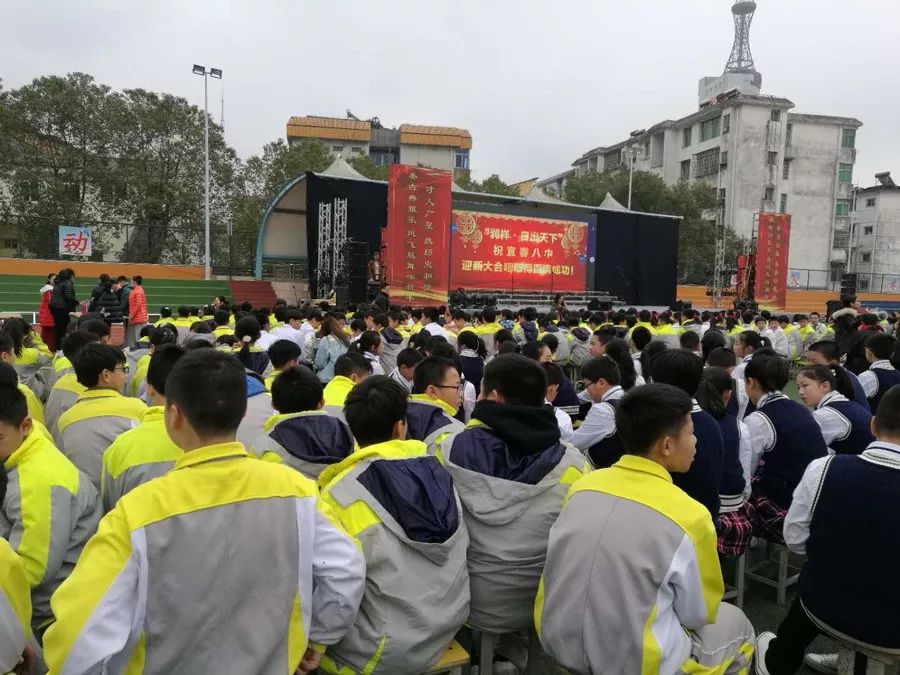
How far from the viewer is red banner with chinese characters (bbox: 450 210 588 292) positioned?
17.3 m

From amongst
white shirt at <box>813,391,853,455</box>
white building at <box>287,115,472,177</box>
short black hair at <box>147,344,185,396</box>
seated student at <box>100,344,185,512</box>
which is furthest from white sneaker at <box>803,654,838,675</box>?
white building at <box>287,115,472,177</box>

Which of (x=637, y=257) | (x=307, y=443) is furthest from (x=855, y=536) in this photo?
(x=637, y=257)

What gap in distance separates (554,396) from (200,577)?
259cm

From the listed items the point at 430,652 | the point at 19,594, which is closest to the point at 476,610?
the point at 430,652

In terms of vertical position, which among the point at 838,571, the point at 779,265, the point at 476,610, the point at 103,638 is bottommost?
the point at 476,610

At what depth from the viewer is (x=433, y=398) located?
2.80 metres

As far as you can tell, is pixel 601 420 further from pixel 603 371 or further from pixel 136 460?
pixel 136 460

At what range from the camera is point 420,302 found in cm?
1472

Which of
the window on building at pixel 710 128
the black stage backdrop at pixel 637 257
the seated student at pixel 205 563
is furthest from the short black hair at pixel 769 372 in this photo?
the window on building at pixel 710 128

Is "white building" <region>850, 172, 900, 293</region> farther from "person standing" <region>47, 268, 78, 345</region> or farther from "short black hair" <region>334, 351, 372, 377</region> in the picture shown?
"short black hair" <region>334, 351, 372, 377</region>

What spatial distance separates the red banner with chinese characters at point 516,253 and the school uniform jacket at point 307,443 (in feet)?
49.4

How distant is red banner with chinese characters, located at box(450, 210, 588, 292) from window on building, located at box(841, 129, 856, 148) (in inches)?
897

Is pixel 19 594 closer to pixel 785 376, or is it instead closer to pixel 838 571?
pixel 838 571

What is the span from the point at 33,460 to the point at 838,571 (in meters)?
2.34
